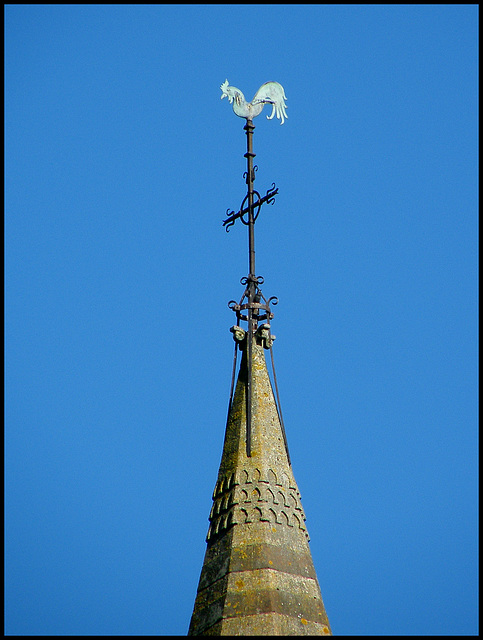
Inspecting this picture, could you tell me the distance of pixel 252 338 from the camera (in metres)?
19.4

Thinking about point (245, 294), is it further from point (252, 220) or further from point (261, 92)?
point (261, 92)

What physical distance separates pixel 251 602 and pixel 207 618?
70 cm

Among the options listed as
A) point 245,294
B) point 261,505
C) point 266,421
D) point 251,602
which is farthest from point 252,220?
point 251,602

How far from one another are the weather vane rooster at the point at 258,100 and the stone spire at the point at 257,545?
4.87 m

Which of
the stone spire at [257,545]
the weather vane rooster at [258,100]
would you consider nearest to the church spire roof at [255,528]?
the stone spire at [257,545]

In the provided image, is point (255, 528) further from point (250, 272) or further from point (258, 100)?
point (258, 100)

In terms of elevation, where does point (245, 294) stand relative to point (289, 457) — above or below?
above

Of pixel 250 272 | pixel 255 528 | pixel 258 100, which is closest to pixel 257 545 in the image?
pixel 255 528

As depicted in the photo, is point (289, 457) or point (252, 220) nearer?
point (289, 457)

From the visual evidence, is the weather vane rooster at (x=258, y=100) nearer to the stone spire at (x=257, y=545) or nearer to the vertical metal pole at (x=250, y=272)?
the vertical metal pole at (x=250, y=272)

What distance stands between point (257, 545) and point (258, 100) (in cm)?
805

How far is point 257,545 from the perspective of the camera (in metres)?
17.1

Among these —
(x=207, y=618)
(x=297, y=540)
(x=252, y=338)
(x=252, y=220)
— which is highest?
(x=252, y=220)

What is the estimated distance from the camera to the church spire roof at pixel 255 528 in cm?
1653
